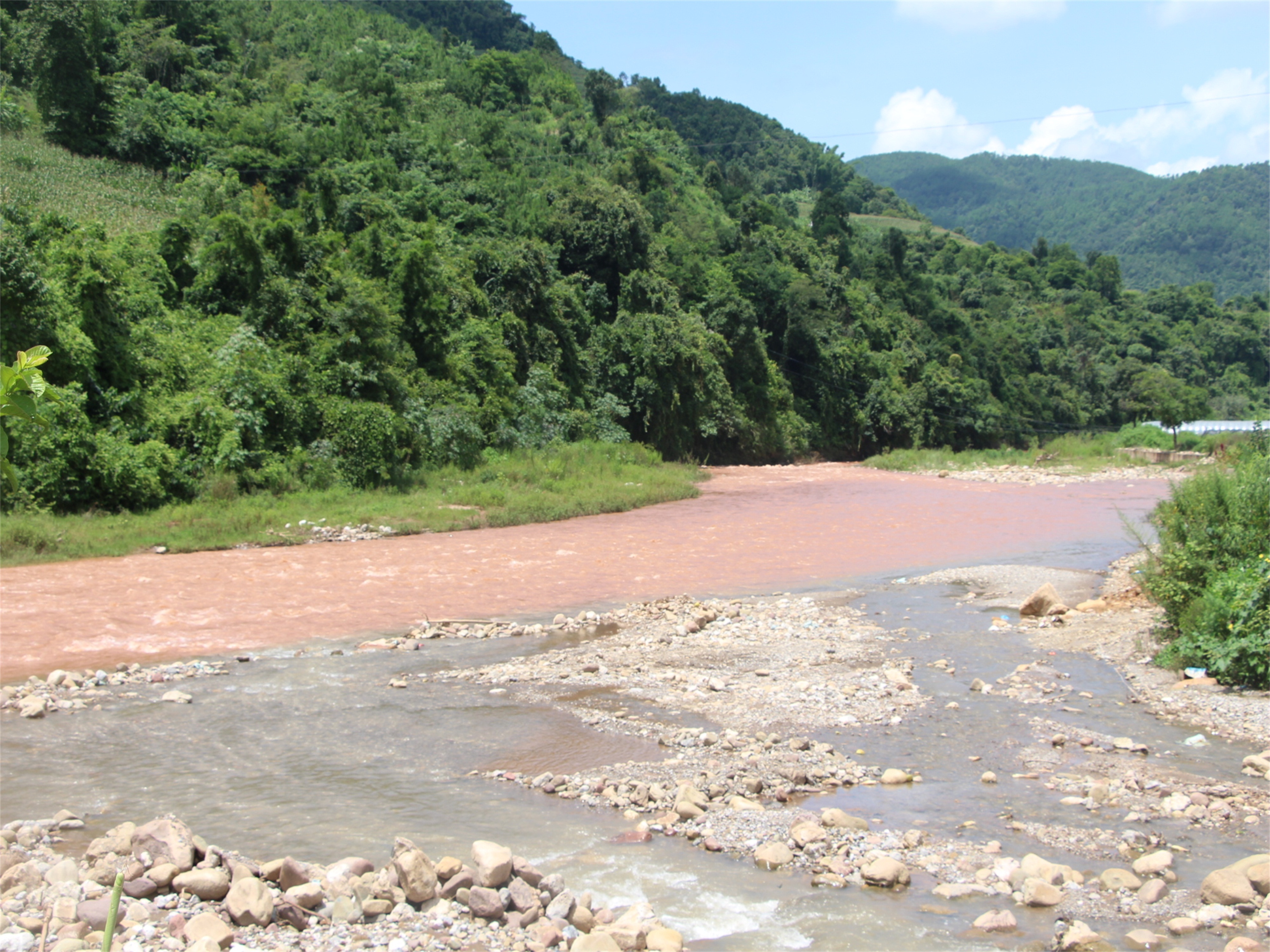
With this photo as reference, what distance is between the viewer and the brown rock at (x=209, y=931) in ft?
15.6

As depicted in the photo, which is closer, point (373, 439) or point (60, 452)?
point (60, 452)

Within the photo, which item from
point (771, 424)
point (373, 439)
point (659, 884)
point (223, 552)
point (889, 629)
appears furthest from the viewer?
point (771, 424)

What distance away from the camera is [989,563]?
19078 millimetres

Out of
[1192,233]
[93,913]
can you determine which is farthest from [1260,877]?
[1192,233]

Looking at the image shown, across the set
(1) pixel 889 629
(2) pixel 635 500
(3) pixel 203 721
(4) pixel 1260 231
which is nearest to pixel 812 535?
(2) pixel 635 500

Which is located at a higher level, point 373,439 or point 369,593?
point 373,439

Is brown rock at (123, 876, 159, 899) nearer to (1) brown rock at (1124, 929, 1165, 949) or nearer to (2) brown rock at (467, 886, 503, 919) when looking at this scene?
(2) brown rock at (467, 886, 503, 919)

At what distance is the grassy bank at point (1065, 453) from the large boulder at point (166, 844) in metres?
43.5

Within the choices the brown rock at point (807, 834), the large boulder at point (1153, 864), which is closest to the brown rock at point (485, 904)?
the brown rock at point (807, 834)

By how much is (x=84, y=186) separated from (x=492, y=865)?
3659cm

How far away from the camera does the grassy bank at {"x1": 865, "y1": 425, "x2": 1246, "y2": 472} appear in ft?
158

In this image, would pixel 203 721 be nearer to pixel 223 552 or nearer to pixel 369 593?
pixel 369 593

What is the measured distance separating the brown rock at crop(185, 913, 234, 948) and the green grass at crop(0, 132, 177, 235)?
28.7m

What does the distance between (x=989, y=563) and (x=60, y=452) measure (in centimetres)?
1825
